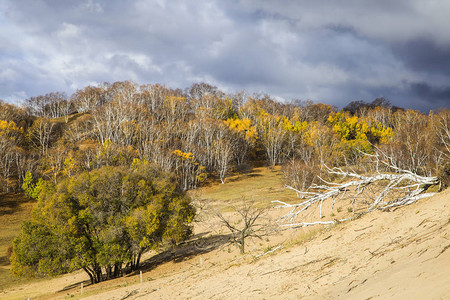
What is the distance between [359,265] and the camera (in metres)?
9.38

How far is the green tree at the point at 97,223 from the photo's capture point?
88.6ft

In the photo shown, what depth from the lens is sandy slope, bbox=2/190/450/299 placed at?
22.7 ft

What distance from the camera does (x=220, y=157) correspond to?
89000 millimetres

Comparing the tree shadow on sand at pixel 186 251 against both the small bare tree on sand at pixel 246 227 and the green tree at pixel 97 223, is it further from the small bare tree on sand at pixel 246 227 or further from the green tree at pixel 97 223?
the green tree at pixel 97 223

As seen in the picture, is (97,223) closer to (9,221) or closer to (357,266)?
(357,266)

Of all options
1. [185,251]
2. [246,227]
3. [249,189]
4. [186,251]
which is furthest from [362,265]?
[249,189]

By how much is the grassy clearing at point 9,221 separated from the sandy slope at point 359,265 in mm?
32059

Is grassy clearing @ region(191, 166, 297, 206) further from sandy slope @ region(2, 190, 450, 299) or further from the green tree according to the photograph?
sandy slope @ region(2, 190, 450, 299)

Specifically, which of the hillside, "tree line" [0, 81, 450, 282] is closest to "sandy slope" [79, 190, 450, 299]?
the hillside

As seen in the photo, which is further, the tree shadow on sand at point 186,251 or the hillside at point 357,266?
the tree shadow on sand at point 186,251

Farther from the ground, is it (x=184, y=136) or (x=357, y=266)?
(x=184, y=136)

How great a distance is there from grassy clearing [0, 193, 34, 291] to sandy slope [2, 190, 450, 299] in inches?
1262

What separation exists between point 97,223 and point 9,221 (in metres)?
39.1

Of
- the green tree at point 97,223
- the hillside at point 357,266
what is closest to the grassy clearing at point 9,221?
the green tree at point 97,223
